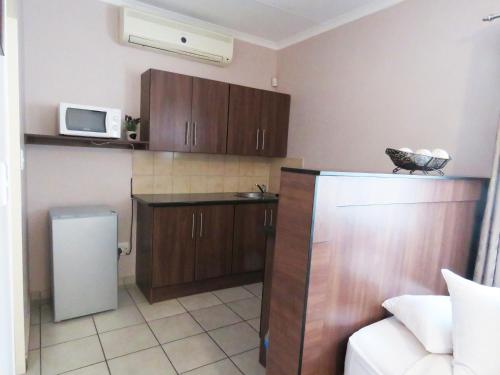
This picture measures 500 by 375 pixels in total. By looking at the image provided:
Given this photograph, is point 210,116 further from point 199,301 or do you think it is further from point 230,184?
point 199,301

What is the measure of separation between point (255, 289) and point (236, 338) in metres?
0.88

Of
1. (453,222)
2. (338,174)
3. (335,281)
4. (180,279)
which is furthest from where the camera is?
(180,279)

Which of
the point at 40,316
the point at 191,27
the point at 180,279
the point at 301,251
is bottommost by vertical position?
the point at 40,316

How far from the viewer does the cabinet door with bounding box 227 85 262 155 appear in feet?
10.2

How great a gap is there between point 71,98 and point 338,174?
245cm

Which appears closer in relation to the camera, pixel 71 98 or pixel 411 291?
pixel 411 291

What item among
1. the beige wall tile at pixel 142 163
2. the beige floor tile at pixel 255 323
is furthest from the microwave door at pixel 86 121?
A: the beige floor tile at pixel 255 323

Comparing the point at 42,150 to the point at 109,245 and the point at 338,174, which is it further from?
the point at 338,174

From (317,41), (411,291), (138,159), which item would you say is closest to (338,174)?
(411,291)

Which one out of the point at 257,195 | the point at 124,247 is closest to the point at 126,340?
the point at 124,247

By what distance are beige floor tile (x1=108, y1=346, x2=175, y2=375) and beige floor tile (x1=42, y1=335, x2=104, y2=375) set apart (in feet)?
0.44

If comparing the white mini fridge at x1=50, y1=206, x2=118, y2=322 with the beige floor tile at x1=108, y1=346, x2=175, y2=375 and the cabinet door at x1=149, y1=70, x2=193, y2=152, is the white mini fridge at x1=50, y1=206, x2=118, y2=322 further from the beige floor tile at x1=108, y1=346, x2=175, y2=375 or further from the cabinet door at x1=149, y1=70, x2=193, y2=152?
the cabinet door at x1=149, y1=70, x2=193, y2=152

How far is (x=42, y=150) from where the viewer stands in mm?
2539

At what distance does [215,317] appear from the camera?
2.55 metres
